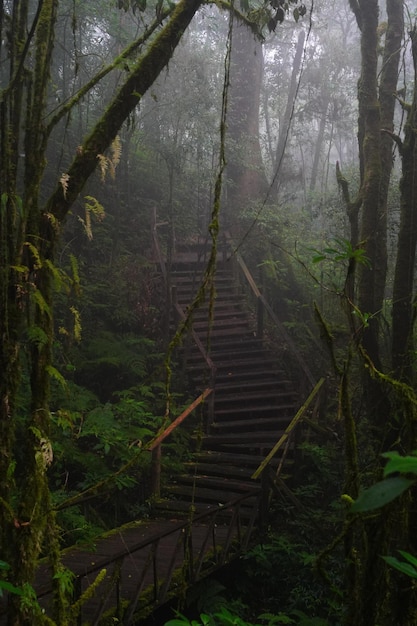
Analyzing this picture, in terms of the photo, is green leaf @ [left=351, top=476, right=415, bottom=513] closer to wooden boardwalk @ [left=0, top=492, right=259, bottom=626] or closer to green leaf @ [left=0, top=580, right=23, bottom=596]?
green leaf @ [left=0, top=580, right=23, bottom=596]

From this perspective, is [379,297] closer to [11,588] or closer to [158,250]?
[11,588]

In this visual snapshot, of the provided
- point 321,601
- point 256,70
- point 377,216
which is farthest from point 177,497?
point 256,70

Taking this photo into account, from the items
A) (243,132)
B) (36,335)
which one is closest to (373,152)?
(36,335)

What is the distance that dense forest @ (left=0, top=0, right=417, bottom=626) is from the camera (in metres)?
2.35

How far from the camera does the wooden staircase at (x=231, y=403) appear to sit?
8.29 meters

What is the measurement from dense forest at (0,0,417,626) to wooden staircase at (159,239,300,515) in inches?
16.9

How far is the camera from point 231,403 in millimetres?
10625

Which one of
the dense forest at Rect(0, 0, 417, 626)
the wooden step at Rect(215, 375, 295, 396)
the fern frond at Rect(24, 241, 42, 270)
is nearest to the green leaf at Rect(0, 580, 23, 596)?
the dense forest at Rect(0, 0, 417, 626)

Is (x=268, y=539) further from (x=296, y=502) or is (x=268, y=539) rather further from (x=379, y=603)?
(x=379, y=603)

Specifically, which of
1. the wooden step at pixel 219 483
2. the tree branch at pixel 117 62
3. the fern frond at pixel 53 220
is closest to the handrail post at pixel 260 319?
the wooden step at pixel 219 483

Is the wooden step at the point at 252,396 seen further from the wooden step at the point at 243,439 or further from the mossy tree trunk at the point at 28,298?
the mossy tree trunk at the point at 28,298

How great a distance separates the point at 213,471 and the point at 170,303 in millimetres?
4718

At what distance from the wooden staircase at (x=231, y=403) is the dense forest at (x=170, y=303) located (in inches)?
16.9

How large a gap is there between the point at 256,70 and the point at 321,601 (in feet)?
58.1
